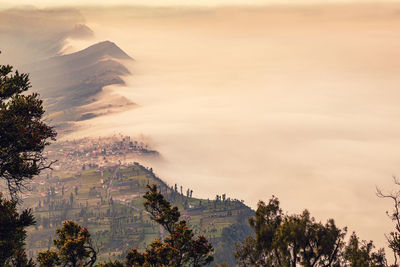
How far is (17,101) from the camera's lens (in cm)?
5781

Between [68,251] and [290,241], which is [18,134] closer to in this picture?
[68,251]

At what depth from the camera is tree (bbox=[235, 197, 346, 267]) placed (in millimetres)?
69562

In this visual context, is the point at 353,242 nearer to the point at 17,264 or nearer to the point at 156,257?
the point at 156,257

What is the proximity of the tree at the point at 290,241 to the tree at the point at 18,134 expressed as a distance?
31552 mm

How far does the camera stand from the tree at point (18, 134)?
184 ft

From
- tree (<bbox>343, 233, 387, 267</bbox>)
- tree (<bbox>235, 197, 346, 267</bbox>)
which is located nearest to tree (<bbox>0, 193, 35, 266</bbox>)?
tree (<bbox>235, 197, 346, 267</bbox>)

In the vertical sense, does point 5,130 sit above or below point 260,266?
above

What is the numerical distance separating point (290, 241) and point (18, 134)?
121 feet

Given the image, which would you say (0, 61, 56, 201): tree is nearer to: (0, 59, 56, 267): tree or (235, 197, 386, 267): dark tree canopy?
(0, 59, 56, 267): tree

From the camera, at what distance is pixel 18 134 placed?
56125 millimetres

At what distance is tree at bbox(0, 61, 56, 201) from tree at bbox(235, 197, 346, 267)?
3155 cm

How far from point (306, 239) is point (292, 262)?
3.73m

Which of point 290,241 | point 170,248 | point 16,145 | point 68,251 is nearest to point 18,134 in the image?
point 16,145

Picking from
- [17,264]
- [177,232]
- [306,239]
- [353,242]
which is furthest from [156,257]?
[353,242]
